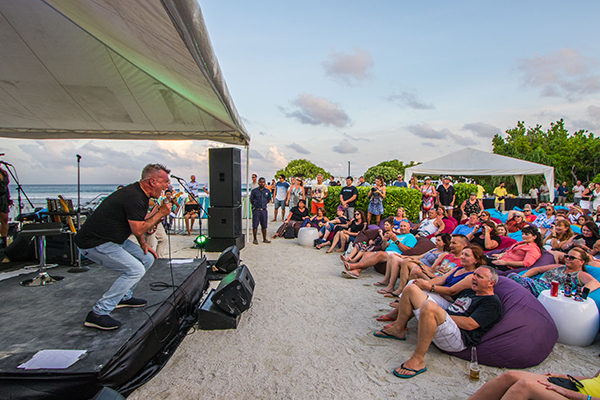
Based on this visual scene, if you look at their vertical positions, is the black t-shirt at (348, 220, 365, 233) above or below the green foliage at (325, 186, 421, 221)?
below

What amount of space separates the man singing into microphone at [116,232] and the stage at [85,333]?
18 centimetres

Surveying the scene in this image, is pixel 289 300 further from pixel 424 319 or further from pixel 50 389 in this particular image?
pixel 50 389

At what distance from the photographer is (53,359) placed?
2062 mm

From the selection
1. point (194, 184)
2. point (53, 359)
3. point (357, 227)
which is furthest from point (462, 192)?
point (53, 359)

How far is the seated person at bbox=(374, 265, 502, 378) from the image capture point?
257 cm

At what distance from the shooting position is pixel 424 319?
258 cm

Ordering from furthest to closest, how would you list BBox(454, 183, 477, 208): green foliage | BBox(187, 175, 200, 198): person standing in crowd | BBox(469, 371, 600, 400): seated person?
BBox(454, 183, 477, 208): green foliage
BBox(187, 175, 200, 198): person standing in crowd
BBox(469, 371, 600, 400): seated person

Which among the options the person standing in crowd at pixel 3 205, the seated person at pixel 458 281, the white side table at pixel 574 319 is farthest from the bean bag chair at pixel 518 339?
the person standing in crowd at pixel 3 205

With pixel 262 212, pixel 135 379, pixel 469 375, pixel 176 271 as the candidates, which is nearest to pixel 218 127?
pixel 262 212

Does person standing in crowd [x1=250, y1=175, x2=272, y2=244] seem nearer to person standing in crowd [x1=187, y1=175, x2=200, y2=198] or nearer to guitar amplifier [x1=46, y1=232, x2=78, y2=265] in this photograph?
person standing in crowd [x1=187, y1=175, x2=200, y2=198]

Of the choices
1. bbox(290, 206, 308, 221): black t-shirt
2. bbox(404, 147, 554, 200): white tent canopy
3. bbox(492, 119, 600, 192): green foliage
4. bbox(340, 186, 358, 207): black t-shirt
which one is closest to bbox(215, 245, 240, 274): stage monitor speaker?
bbox(290, 206, 308, 221): black t-shirt

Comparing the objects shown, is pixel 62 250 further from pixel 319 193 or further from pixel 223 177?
pixel 319 193

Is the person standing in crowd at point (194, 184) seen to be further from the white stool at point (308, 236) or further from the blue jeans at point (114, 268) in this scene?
the blue jeans at point (114, 268)

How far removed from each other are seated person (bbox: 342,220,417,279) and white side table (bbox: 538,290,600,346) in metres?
2.47
